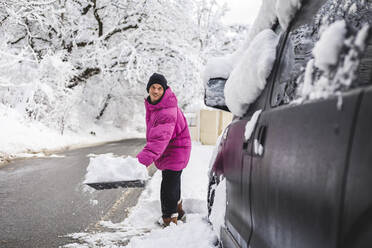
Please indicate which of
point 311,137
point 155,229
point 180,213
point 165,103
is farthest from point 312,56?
point 180,213

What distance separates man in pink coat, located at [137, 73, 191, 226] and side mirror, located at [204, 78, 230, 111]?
877mm

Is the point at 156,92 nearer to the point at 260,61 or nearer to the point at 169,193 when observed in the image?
the point at 169,193

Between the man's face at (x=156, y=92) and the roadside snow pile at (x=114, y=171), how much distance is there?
2.38 ft

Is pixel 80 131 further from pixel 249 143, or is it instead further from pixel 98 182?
pixel 249 143

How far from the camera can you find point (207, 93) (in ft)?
7.78

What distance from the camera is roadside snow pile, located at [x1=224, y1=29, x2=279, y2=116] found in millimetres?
1603

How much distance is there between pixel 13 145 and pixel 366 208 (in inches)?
436

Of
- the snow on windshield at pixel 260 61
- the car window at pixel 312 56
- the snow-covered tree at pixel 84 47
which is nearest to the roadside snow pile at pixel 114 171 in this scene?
the snow on windshield at pixel 260 61

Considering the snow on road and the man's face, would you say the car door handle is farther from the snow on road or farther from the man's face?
the man's face

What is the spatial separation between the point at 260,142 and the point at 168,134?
174 centimetres

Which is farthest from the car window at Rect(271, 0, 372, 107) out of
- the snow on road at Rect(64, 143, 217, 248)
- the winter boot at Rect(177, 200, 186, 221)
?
the winter boot at Rect(177, 200, 186, 221)

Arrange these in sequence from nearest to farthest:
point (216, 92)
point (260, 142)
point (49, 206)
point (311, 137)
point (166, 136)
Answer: point (311, 137)
point (260, 142)
point (216, 92)
point (166, 136)
point (49, 206)

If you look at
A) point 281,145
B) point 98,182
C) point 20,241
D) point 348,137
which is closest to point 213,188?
point 98,182

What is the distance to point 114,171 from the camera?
281 cm
